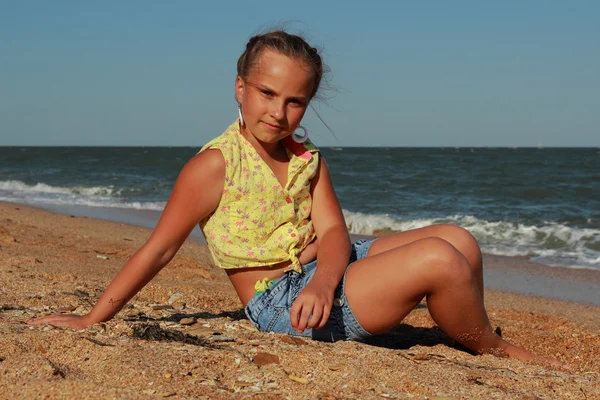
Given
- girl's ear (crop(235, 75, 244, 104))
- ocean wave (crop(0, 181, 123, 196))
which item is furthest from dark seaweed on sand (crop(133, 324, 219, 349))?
ocean wave (crop(0, 181, 123, 196))

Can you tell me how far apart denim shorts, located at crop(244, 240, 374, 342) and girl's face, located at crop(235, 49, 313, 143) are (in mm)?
594

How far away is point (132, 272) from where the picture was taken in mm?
2662

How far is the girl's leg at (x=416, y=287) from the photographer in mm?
2576

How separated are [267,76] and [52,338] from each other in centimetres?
127

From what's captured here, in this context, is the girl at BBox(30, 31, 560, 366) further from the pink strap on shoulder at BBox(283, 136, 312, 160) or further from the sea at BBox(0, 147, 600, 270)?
the sea at BBox(0, 147, 600, 270)

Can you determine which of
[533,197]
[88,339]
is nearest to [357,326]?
[88,339]

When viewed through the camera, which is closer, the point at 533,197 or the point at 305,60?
the point at 305,60

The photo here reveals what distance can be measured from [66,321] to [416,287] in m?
1.39

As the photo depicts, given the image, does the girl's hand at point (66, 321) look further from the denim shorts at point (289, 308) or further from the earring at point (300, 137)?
the earring at point (300, 137)

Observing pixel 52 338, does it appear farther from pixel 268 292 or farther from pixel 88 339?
pixel 268 292

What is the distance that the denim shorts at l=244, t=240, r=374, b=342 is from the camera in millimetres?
2732

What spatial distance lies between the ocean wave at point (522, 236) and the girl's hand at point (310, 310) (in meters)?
5.84

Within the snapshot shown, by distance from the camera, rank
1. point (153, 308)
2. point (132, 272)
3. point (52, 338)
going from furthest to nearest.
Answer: point (153, 308), point (132, 272), point (52, 338)

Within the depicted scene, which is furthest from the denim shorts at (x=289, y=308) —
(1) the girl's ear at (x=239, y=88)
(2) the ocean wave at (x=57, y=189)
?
(2) the ocean wave at (x=57, y=189)
